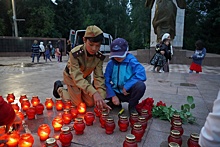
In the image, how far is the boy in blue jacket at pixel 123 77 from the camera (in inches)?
90.3

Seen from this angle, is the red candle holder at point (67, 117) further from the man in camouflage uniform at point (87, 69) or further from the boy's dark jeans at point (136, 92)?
the boy's dark jeans at point (136, 92)

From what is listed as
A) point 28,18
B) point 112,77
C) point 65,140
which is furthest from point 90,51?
point 28,18

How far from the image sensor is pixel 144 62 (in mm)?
12805

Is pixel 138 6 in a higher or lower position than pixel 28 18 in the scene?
higher

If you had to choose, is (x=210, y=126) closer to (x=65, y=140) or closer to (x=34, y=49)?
(x=65, y=140)

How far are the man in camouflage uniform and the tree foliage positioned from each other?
59.0ft

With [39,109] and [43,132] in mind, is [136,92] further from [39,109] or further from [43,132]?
[39,109]

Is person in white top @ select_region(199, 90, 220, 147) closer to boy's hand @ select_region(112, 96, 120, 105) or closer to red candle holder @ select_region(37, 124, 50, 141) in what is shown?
red candle holder @ select_region(37, 124, 50, 141)

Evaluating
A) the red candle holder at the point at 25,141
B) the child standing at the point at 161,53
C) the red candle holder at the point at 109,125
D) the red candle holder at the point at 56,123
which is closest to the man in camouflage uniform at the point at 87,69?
the red candle holder at the point at 109,125

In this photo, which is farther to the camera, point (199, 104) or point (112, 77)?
point (199, 104)

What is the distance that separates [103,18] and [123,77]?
29.7m

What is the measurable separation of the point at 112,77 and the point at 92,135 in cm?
88

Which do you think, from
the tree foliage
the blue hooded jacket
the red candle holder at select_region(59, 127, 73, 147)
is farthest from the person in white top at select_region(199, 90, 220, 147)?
the tree foliage

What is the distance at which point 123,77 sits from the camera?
2.42 meters
